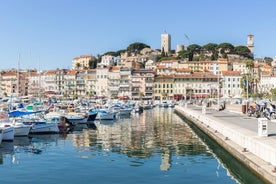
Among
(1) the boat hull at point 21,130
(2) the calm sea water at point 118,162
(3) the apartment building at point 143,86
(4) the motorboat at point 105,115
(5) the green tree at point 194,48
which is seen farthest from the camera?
(5) the green tree at point 194,48

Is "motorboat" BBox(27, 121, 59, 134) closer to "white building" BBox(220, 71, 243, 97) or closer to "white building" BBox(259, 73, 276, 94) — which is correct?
"white building" BBox(220, 71, 243, 97)

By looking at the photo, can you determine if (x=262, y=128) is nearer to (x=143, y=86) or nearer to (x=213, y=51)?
(x=143, y=86)

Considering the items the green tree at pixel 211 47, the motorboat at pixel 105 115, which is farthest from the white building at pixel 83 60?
the motorboat at pixel 105 115

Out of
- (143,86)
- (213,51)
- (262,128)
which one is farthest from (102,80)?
(262,128)

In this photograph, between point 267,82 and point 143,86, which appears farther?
point 267,82

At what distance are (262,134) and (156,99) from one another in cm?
11378

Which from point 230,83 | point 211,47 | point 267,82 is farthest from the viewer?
point 211,47

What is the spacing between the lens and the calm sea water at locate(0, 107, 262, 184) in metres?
18.6

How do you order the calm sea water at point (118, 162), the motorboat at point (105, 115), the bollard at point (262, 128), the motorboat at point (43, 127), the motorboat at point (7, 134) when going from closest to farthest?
the calm sea water at point (118, 162), the bollard at point (262, 128), the motorboat at point (7, 134), the motorboat at point (43, 127), the motorboat at point (105, 115)

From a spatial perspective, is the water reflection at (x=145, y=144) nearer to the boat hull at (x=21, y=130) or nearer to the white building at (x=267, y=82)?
the boat hull at (x=21, y=130)

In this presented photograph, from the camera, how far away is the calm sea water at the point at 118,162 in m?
18.6

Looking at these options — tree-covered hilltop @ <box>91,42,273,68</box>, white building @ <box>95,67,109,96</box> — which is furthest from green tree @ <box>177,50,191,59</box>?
white building @ <box>95,67,109,96</box>

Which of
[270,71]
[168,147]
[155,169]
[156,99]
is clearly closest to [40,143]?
[168,147]

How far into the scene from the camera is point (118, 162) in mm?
22297
